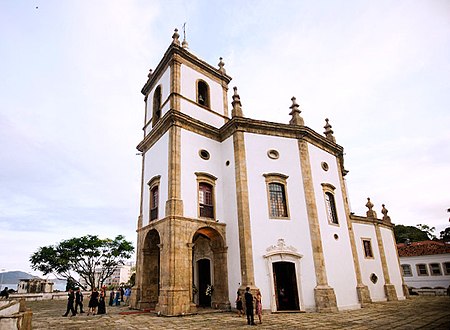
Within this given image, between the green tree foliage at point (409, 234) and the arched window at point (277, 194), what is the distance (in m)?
40.0

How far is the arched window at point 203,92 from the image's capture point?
64.7 ft

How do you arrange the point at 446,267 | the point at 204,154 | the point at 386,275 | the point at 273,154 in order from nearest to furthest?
the point at 273,154, the point at 204,154, the point at 386,275, the point at 446,267

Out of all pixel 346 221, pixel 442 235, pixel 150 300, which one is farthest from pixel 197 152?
pixel 442 235

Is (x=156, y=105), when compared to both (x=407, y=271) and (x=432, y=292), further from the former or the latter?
(x=407, y=271)

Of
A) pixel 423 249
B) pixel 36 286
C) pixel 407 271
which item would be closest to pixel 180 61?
pixel 423 249

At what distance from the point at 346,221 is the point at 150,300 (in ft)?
42.6

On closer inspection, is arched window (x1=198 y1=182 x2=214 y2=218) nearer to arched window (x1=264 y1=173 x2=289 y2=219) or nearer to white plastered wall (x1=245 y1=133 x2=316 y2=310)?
white plastered wall (x1=245 y1=133 x2=316 y2=310)

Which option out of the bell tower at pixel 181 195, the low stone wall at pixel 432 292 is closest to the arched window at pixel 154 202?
the bell tower at pixel 181 195

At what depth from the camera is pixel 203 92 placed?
2030cm

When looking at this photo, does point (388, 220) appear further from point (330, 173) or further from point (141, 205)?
point (141, 205)

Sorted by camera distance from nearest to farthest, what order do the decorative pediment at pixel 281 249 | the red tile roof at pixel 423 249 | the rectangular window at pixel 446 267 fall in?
the decorative pediment at pixel 281 249, the rectangular window at pixel 446 267, the red tile roof at pixel 423 249

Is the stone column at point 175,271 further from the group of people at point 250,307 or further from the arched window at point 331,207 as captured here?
the arched window at point 331,207

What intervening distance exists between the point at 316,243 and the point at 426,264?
2549 cm

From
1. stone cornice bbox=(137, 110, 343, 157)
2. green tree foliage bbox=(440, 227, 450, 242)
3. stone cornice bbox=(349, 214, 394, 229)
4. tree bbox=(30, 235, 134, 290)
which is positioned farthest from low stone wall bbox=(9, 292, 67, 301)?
green tree foliage bbox=(440, 227, 450, 242)
